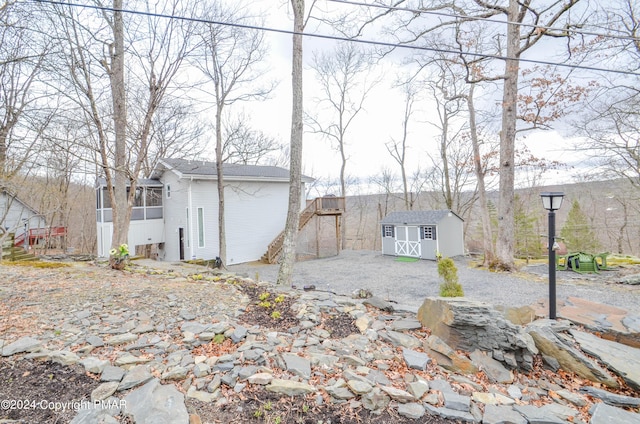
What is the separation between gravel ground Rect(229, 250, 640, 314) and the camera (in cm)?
715

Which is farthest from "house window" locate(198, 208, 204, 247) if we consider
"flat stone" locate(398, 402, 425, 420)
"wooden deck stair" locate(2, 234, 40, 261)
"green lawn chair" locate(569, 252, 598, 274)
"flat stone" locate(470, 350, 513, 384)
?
"green lawn chair" locate(569, 252, 598, 274)

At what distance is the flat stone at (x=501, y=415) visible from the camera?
2.06 meters

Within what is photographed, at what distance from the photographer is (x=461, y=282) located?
9250 millimetres

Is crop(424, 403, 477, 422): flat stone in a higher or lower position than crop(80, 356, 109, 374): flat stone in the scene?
lower

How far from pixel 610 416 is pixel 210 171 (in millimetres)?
14568

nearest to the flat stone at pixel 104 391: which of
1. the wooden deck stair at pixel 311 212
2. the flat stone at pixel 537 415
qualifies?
the flat stone at pixel 537 415

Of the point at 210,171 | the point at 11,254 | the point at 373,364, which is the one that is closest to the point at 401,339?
the point at 373,364

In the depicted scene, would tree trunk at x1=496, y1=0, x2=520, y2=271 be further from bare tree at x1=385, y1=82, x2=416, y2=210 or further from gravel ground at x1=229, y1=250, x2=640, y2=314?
bare tree at x1=385, y1=82, x2=416, y2=210

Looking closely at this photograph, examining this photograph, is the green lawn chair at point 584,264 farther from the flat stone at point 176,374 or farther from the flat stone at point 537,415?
the flat stone at point 176,374

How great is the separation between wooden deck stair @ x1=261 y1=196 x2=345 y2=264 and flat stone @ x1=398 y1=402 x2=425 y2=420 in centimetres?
1283

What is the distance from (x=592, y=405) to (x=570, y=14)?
1048 cm

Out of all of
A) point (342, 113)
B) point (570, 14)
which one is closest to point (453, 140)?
point (342, 113)

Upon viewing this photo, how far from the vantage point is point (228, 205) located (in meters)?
14.4

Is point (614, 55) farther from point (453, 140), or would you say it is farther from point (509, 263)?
point (453, 140)
